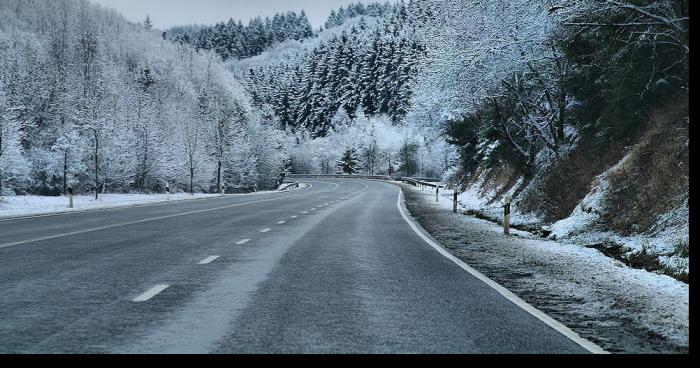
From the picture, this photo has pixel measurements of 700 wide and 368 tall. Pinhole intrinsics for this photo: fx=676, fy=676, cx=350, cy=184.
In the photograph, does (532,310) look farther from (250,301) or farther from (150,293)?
(150,293)

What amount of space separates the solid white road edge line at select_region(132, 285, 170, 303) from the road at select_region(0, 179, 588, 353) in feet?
0.04

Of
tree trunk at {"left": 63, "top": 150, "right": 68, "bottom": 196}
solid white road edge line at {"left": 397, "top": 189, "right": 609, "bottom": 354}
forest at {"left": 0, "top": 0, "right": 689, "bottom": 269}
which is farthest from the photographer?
tree trunk at {"left": 63, "top": 150, "right": 68, "bottom": 196}

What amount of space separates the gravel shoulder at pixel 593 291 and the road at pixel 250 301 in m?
0.47

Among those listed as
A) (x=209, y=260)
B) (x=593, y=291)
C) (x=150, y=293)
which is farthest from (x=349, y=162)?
(x=150, y=293)

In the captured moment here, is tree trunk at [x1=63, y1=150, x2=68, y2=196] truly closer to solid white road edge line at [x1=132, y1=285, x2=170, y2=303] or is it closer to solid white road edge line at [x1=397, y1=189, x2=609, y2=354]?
solid white road edge line at [x1=397, y1=189, x2=609, y2=354]

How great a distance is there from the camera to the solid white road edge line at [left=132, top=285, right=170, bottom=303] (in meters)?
7.18

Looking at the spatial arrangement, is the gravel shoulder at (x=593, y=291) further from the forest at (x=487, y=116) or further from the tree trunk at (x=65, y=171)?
the tree trunk at (x=65, y=171)

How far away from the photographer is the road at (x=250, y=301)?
211 inches

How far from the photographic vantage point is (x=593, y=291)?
27.9 ft

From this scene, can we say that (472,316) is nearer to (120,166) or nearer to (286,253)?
(286,253)

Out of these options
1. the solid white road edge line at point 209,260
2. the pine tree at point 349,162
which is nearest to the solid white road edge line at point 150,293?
the solid white road edge line at point 209,260

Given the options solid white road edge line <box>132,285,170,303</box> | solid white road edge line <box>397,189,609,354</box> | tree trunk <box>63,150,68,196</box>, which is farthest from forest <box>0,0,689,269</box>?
solid white road edge line <box>132,285,170,303</box>

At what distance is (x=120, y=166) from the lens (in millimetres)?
66438

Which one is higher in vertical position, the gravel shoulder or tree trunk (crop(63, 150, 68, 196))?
tree trunk (crop(63, 150, 68, 196))
